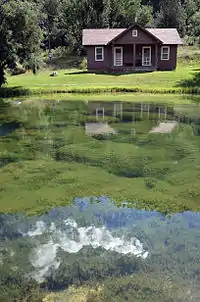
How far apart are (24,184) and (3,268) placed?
4514 mm

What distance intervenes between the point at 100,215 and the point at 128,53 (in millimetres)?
40979

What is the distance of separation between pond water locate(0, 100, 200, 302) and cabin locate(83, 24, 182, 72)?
2992cm

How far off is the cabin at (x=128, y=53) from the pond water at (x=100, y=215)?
29.9 m

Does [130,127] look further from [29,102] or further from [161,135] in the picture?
[29,102]

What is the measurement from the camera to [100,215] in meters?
9.22

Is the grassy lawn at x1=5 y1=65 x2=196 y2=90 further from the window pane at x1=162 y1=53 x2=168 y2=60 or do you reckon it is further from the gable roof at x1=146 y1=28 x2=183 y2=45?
the gable roof at x1=146 y1=28 x2=183 y2=45

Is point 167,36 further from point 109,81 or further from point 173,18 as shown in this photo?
point 173,18

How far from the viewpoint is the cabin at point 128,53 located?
1838 inches

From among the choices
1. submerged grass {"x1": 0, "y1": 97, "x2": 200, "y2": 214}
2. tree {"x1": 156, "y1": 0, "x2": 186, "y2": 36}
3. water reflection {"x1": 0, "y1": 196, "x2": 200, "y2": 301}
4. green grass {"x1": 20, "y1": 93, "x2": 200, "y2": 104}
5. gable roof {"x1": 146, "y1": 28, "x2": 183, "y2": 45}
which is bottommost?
water reflection {"x1": 0, "y1": 196, "x2": 200, "y2": 301}

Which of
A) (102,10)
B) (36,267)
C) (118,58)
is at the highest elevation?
(102,10)

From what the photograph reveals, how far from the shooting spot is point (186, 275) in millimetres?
6570

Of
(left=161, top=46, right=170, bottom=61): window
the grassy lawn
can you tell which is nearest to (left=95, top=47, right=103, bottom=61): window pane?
the grassy lawn

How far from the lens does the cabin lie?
46.7 meters

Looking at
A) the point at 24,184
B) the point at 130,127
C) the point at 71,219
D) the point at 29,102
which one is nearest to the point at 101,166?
the point at 24,184
